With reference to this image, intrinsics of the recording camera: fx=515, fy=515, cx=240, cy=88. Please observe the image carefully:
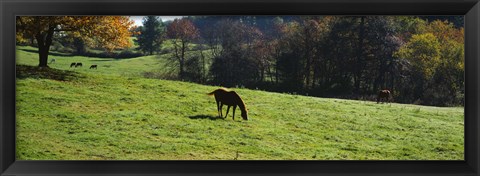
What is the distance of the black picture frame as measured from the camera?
7277mm

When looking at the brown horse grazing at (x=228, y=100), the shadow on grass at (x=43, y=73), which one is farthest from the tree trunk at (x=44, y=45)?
the brown horse grazing at (x=228, y=100)

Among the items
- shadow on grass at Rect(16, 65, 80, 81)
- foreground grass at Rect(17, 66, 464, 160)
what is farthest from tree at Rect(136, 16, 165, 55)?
shadow on grass at Rect(16, 65, 80, 81)

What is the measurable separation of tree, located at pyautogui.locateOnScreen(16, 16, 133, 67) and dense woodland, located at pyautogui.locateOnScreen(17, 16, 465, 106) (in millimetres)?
84

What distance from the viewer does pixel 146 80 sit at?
8352 mm

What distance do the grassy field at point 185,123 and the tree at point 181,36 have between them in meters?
0.34

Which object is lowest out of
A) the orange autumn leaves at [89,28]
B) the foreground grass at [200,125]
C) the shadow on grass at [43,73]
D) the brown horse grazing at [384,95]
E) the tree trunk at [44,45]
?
the foreground grass at [200,125]

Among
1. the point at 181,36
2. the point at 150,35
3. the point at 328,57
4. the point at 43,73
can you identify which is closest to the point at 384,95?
the point at 328,57

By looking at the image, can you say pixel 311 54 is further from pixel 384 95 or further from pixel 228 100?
pixel 228 100

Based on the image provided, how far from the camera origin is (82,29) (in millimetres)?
8164

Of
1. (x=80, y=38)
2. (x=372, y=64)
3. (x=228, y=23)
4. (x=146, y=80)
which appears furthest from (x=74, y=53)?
(x=372, y=64)

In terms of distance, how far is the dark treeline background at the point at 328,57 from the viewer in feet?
26.6

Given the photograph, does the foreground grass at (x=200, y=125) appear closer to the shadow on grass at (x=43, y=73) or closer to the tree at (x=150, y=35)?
the shadow on grass at (x=43, y=73)
